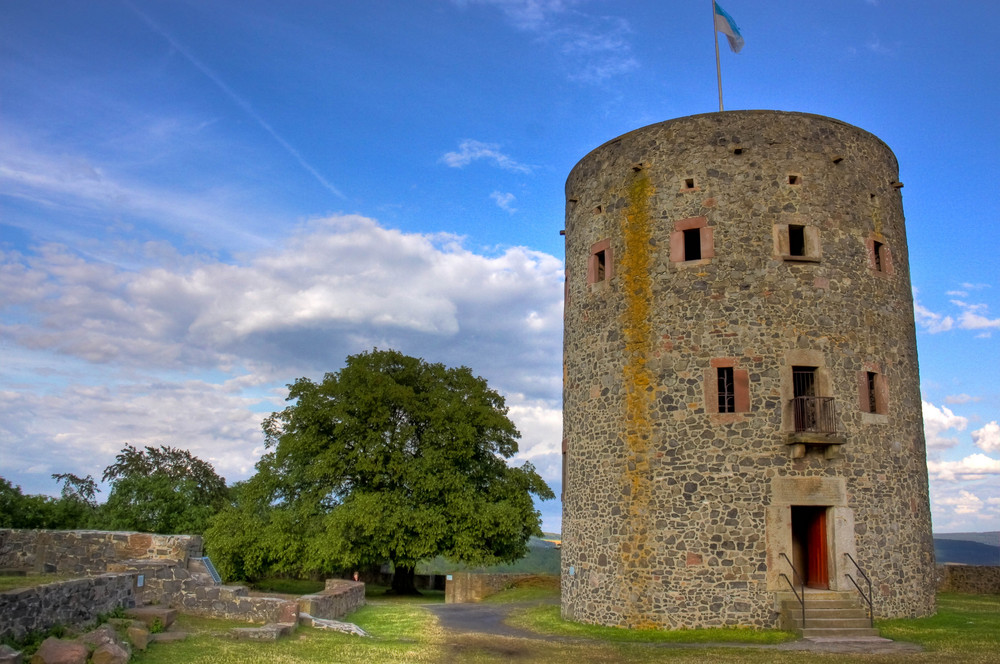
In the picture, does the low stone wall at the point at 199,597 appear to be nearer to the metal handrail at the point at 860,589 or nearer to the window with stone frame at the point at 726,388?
the window with stone frame at the point at 726,388

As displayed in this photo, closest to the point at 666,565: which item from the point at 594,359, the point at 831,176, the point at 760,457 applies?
the point at 760,457

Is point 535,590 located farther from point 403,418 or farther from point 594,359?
point 594,359

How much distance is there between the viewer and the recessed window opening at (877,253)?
19.0 meters

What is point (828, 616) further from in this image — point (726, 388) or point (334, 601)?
point (334, 601)

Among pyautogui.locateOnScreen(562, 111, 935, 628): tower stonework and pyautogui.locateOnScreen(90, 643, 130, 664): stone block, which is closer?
pyautogui.locateOnScreen(90, 643, 130, 664): stone block

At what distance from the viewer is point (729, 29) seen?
2077 cm

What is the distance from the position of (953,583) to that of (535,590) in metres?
14.3

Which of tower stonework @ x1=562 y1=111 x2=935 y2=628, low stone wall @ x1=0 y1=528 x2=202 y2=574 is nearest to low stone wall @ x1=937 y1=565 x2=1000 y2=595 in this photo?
tower stonework @ x1=562 y1=111 x2=935 y2=628

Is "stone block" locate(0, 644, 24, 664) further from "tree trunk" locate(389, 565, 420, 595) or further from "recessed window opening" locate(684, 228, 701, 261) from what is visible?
"tree trunk" locate(389, 565, 420, 595)

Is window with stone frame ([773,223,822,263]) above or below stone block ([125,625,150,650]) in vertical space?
above

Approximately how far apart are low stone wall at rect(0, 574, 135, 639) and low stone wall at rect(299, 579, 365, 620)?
4262mm

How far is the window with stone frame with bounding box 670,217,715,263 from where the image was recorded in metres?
18.3

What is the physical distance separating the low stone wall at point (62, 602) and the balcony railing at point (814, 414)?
13609 mm

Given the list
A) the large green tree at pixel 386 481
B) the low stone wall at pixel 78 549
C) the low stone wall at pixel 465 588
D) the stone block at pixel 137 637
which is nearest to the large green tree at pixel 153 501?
the large green tree at pixel 386 481
